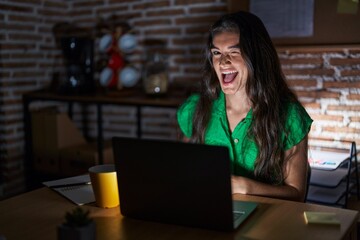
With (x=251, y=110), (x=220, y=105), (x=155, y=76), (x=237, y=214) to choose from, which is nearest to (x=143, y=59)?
(x=155, y=76)

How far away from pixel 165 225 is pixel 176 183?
0.13m

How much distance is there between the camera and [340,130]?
2.39 m

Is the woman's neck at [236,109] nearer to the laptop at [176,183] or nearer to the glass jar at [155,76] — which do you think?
the laptop at [176,183]

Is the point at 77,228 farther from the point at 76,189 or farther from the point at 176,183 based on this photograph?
the point at 76,189

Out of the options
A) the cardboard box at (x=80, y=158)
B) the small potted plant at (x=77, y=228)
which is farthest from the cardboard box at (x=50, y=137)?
the small potted plant at (x=77, y=228)

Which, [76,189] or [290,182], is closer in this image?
[76,189]

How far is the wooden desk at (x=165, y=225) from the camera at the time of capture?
3.44 ft

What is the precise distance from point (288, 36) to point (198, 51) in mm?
630

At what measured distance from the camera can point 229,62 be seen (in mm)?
1707

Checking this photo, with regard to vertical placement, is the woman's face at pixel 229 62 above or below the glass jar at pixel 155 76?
above

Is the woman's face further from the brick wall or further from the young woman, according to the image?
the brick wall

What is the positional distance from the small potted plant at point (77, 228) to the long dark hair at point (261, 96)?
2.68ft

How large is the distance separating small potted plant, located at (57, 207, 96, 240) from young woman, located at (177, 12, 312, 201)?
0.79 metres

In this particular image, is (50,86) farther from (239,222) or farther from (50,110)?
(239,222)
